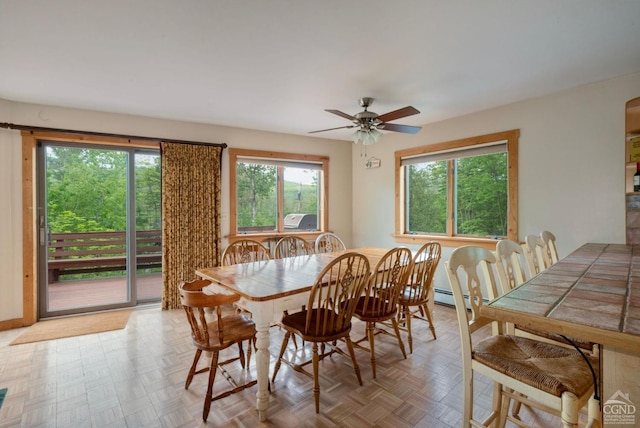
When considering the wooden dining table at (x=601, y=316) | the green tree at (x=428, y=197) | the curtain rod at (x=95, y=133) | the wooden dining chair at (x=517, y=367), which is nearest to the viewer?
the wooden dining table at (x=601, y=316)

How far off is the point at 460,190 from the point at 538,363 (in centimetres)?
314

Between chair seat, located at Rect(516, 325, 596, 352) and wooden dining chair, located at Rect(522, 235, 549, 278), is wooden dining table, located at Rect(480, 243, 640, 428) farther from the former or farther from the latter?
wooden dining chair, located at Rect(522, 235, 549, 278)

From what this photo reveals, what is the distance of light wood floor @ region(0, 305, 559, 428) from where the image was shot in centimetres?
186

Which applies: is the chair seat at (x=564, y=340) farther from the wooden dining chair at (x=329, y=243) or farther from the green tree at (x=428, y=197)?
the green tree at (x=428, y=197)

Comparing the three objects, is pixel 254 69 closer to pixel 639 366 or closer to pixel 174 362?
pixel 174 362

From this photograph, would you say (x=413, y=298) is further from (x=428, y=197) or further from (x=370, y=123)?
(x=428, y=197)

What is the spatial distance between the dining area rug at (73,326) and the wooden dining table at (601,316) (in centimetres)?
379

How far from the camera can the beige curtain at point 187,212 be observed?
3930 mm

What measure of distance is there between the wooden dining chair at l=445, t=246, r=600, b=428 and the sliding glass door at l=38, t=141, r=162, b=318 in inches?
152

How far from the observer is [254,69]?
2.61 meters

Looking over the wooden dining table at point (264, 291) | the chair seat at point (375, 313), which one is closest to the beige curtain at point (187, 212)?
the wooden dining table at point (264, 291)

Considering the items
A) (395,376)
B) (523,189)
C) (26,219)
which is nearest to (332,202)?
(523,189)

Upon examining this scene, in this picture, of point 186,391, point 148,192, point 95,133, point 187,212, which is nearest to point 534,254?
point 186,391

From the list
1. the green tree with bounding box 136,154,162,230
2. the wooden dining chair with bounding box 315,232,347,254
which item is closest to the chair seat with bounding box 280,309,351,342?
the wooden dining chair with bounding box 315,232,347,254
